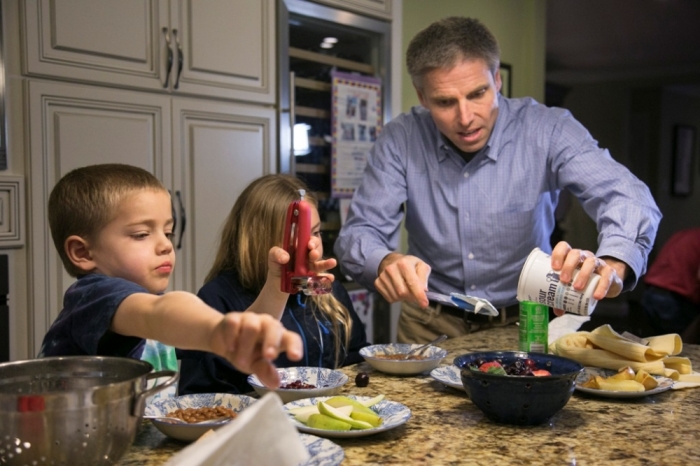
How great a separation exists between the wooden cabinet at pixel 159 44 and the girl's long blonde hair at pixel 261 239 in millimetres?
804

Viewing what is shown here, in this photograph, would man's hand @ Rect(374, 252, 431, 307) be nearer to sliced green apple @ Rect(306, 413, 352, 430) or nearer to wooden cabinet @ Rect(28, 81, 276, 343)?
sliced green apple @ Rect(306, 413, 352, 430)

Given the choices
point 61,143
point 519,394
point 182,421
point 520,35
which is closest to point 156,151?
point 61,143

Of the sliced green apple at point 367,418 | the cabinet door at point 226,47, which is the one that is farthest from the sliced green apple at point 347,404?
the cabinet door at point 226,47

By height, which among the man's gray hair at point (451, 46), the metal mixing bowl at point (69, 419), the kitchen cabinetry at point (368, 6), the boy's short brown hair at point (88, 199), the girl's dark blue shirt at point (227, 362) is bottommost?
the girl's dark blue shirt at point (227, 362)

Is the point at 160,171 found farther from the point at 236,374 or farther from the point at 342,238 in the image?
the point at 236,374

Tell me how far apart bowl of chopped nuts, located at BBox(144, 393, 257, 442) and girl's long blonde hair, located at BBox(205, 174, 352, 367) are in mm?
739

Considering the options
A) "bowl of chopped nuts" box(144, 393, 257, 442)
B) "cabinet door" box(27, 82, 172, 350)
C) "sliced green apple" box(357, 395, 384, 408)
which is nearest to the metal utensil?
"bowl of chopped nuts" box(144, 393, 257, 442)

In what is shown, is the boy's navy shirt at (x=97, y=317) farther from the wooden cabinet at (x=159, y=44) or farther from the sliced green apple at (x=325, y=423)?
the wooden cabinet at (x=159, y=44)

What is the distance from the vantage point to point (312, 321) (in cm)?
198

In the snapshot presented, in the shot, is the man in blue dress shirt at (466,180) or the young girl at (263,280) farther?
the man in blue dress shirt at (466,180)

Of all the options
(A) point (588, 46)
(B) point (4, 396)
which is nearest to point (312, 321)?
(B) point (4, 396)

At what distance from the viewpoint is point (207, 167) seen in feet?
9.00

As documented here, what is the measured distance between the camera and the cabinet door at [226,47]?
2.65 m

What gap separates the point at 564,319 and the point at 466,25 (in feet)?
2.82
